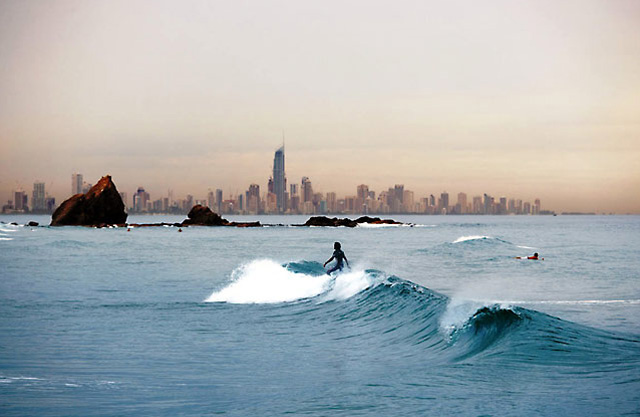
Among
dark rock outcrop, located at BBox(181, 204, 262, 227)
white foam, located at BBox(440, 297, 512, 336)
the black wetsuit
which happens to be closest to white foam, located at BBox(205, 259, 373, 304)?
the black wetsuit

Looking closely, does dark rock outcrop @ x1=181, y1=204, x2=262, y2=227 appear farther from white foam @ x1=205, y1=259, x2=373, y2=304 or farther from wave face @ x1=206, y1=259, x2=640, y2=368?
wave face @ x1=206, y1=259, x2=640, y2=368

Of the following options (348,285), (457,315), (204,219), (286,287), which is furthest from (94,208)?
(457,315)

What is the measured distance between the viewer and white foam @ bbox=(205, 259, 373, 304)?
82.1ft

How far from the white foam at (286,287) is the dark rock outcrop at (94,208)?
11922 cm

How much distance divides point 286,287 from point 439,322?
37.9 feet

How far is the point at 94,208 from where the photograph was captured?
468ft

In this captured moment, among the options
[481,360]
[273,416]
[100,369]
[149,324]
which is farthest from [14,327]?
[481,360]

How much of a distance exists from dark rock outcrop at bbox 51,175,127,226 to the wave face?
122685mm

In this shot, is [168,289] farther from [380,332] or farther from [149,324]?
[380,332]

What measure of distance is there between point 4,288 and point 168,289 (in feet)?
24.5

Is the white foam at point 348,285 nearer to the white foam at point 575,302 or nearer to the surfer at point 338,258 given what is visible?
the surfer at point 338,258

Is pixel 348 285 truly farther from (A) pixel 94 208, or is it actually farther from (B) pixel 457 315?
(A) pixel 94 208

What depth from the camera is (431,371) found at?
12438 millimetres

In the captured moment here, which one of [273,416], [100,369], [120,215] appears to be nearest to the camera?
[273,416]
